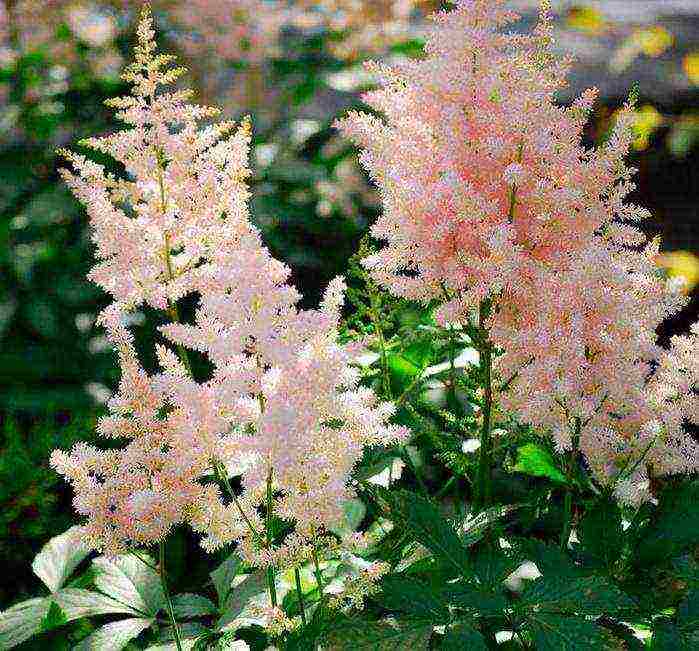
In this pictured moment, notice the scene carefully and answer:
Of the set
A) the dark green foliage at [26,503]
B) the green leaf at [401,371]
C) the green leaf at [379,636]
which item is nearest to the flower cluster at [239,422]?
the green leaf at [379,636]

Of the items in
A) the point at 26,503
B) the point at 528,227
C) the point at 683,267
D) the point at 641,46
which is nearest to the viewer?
the point at 528,227

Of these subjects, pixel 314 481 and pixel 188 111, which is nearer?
pixel 314 481

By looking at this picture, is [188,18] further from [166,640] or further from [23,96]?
[166,640]

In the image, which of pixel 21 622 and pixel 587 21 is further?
pixel 587 21

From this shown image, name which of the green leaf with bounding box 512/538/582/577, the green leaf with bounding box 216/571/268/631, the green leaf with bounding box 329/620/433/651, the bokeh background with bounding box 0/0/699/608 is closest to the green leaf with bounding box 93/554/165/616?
the green leaf with bounding box 216/571/268/631

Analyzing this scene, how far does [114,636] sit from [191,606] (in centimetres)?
11

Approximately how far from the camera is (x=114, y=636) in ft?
3.94

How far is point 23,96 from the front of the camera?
3.15m

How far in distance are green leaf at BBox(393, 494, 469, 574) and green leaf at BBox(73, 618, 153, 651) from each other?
428 mm

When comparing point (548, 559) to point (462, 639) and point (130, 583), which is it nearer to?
point (462, 639)

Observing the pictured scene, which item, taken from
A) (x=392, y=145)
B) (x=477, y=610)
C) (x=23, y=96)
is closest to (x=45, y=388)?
(x=23, y=96)

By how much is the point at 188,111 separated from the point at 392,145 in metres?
0.30

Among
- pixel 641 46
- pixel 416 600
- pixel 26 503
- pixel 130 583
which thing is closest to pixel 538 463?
pixel 416 600

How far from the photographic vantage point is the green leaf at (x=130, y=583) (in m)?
1.28
